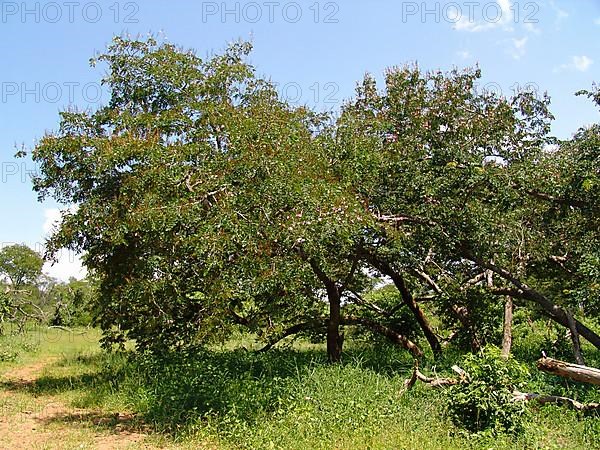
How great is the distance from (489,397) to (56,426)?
5.60 metres

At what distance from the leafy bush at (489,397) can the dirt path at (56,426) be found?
3.74 metres

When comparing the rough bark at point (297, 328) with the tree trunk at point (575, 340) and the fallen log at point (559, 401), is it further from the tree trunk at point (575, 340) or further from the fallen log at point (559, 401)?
the fallen log at point (559, 401)

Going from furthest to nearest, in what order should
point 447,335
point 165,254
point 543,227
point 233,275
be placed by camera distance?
point 447,335 < point 543,227 < point 165,254 < point 233,275

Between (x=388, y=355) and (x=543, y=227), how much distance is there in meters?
3.79

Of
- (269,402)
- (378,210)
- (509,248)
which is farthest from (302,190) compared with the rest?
(509,248)

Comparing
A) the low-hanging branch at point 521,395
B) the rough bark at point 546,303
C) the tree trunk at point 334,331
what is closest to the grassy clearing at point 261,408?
the low-hanging branch at point 521,395

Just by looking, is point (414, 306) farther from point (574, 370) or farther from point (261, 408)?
point (261, 408)

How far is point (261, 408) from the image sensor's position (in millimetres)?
7270

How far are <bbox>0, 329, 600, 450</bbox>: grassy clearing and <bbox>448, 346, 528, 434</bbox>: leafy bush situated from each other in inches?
7.9

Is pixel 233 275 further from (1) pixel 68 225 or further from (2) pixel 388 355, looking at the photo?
(2) pixel 388 355

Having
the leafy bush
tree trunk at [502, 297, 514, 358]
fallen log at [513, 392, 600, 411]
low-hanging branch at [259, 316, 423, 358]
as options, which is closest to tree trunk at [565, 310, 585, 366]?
tree trunk at [502, 297, 514, 358]

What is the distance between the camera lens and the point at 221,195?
7.71 meters

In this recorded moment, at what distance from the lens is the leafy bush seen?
648cm

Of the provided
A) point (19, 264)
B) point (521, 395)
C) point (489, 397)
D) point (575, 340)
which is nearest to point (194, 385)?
point (489, 397)
